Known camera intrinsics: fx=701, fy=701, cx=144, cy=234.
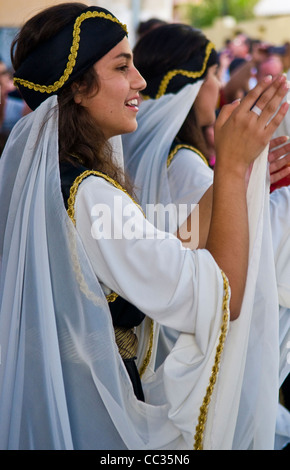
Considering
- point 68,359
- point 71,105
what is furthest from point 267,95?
point 68,359

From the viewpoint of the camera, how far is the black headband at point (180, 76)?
10.2 feet

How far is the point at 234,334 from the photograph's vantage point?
5.93 ft

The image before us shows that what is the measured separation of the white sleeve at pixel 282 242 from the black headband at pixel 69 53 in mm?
756

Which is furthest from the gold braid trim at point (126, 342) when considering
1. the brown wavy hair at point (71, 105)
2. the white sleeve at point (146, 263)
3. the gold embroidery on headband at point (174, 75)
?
the gold embroidery on headband at point (174, 75)

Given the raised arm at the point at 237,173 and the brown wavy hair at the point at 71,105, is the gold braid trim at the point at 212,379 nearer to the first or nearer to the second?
the raised arm at the point at 237,173

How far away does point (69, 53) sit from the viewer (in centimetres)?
198

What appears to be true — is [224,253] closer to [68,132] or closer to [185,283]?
[185,283]

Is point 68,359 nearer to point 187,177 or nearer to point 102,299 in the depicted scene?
point 102,299

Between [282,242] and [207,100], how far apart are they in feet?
3.81

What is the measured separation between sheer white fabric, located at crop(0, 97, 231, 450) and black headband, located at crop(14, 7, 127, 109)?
13.1 inches

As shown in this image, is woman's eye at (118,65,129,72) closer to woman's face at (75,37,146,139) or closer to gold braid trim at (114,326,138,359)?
woman's face at (75,37,146,139)

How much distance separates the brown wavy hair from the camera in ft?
6.61

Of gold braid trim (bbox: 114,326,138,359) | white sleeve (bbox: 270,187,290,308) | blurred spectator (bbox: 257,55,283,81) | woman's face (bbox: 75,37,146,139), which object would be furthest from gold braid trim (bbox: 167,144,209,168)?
blurred spectator (bbox: 257,55,283,81)

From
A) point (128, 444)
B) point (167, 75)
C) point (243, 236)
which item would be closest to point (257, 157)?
point (243, 236)
